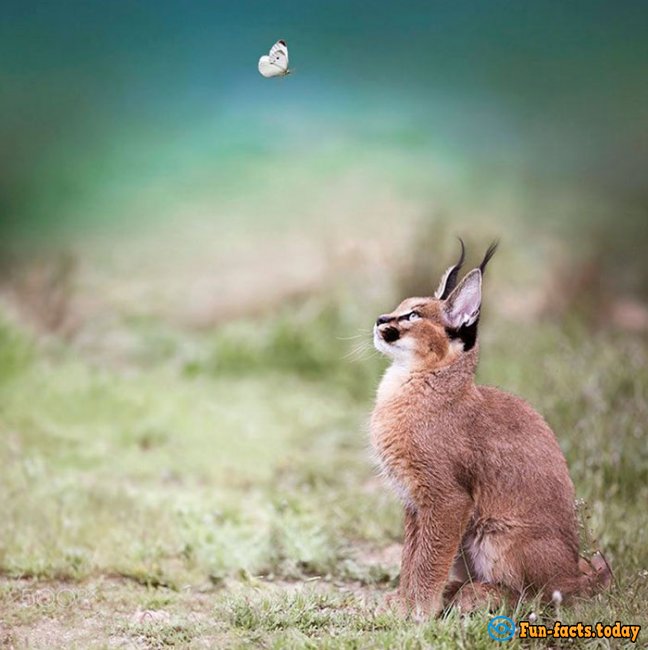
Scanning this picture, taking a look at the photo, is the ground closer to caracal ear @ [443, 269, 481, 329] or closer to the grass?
the grass

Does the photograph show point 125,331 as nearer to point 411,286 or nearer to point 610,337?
point 411,286

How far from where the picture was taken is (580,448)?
5238 mm

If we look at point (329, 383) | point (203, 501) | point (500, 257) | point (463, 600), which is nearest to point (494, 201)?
point (500, 257)

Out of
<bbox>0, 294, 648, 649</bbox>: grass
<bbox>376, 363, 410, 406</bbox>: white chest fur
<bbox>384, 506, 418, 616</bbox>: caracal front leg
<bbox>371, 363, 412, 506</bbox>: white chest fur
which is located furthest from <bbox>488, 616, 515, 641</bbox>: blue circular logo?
<bbox>376, 363, 410, 406</bbox>: white chest fur

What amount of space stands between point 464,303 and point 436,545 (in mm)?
754

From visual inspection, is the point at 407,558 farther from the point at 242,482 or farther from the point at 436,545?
the point at 242,482

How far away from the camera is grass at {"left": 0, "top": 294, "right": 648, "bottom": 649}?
3.72m

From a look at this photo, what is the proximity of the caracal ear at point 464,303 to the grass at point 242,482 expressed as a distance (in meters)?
0.74

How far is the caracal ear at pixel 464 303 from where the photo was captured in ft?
11.3

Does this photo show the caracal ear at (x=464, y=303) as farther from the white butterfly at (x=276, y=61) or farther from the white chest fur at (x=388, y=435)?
the white butterfly at (x=276, y=61)

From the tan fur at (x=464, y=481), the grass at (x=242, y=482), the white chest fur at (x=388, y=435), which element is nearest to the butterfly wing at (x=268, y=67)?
the tan fur at (x=464, y=481)

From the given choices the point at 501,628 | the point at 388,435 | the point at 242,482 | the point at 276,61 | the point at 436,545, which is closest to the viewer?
the point at 501,628

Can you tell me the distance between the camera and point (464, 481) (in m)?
3.51

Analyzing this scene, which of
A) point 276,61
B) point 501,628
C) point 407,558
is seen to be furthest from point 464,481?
point 276,61
